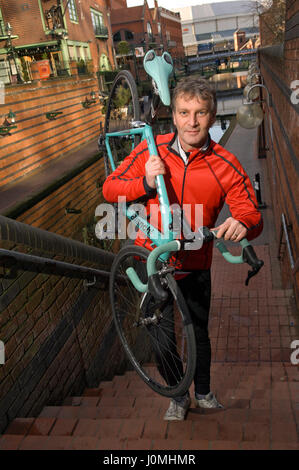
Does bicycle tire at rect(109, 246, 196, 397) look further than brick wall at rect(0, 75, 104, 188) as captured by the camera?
No

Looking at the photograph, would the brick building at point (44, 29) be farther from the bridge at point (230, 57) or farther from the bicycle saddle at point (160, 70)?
the bridge at point (230, 57)

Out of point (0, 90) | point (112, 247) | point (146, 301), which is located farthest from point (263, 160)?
point (146, 301)

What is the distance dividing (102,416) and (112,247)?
8449 mm

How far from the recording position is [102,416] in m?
2.59

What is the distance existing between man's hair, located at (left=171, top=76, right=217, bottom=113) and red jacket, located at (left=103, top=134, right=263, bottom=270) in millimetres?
235

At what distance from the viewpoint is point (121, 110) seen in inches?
173

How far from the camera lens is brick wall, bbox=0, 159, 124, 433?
2.67 m

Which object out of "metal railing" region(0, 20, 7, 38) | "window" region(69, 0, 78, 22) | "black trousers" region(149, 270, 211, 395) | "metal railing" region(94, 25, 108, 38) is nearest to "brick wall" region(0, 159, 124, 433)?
"black trousers" region(149, 270, 211, 395)

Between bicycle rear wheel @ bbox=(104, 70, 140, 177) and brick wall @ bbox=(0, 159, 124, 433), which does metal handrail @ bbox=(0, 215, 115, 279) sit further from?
bicycle rear wheel @ bbox=(104, 70, 140, 177)

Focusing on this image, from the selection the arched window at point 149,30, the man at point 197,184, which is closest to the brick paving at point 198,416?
the man at point 197,184

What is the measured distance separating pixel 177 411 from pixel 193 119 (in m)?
1.51

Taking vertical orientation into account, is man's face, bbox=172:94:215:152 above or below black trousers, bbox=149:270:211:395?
above

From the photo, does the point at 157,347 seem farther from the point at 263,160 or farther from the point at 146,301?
the point at 263,160

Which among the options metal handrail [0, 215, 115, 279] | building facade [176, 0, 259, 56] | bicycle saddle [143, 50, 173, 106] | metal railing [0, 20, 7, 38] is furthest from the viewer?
building facade [176, 0, 259, 56]
